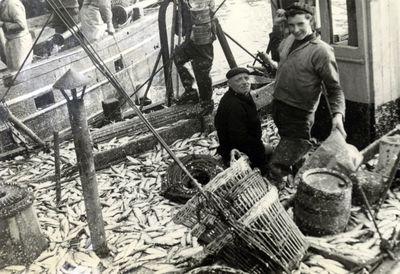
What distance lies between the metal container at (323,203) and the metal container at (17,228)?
345cm

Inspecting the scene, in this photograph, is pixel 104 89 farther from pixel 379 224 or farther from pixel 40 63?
pixel 379 224

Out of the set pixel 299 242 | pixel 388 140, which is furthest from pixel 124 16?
pixel 299 242

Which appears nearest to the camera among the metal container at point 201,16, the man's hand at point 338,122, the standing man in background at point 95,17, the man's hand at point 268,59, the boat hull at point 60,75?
the man's hand at point 338,122

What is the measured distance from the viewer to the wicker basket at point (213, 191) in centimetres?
451

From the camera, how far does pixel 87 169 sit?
5418 mm

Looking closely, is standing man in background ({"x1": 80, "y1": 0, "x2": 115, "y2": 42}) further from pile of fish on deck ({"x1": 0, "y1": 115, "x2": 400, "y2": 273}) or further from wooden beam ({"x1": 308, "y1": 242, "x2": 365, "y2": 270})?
wooden beam ({"x1": 308, "y1": 242, "x2": 365, "y2": 270})

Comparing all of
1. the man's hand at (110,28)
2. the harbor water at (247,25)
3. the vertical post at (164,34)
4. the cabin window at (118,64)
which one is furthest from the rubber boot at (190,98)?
the harbor water at (247,25)

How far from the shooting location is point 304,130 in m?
6.85

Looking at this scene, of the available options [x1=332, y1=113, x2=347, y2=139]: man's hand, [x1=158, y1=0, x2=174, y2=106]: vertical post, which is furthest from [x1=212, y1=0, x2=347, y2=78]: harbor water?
[x1=332, y1=113, x2=347, y2=139]: man's hand

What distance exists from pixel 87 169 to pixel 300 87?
3.30m

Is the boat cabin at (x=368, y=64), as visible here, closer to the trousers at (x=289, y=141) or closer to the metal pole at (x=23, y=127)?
the trousers at (x=289, y=141)

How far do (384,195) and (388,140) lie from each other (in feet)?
3.51

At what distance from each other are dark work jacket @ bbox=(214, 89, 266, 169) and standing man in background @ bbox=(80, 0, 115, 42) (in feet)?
26.9

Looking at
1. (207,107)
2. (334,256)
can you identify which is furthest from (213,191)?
(207,107)
